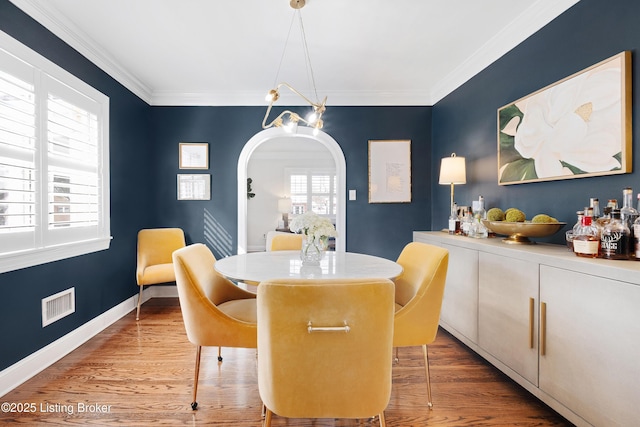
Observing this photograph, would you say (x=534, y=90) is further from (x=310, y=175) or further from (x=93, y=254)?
(x=310, y=175)

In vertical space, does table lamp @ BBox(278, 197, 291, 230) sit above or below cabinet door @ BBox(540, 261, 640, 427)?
above

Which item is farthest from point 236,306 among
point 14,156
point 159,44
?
point 159,44

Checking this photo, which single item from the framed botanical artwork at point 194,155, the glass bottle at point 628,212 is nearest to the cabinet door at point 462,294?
the glass bottle at point 628,212

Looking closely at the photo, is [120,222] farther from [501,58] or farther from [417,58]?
[501,58]

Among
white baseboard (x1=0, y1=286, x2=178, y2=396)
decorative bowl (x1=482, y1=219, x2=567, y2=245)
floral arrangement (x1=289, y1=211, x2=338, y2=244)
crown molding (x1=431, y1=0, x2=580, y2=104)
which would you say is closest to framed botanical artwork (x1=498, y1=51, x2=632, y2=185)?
decorative bowl (x1=482, y1=219, x2=567, y2=245)

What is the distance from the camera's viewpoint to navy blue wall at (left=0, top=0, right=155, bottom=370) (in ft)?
6.37

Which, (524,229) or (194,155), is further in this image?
(194,155)

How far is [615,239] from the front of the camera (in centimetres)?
145

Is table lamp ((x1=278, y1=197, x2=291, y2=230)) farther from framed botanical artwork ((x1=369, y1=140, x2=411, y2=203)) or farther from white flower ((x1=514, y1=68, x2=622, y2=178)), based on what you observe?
white flower ((x1=514, y1=68, x2=622, y2=178))

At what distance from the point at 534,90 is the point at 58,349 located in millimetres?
3924

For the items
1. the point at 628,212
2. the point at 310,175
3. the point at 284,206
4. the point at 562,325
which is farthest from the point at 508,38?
the point at 284,206

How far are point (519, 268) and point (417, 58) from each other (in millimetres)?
2073

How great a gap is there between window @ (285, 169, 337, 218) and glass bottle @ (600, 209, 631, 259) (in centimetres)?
594

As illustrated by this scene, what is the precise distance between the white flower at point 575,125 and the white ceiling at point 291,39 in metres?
0.56
